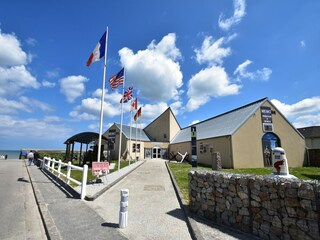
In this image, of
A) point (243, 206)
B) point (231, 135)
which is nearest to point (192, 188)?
point (243, 206)

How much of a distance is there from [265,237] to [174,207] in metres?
3.27

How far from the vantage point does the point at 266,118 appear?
23812mm

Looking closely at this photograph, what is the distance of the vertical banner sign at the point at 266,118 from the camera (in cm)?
2350

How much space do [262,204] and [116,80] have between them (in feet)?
39.6

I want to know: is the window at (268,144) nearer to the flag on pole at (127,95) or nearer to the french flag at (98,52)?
the flag on pole at (127,95)

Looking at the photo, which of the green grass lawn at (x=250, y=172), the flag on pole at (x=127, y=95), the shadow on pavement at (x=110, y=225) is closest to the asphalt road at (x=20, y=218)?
the shadow on pavement at (x=110, y=225)

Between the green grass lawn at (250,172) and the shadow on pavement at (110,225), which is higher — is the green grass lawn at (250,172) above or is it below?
above

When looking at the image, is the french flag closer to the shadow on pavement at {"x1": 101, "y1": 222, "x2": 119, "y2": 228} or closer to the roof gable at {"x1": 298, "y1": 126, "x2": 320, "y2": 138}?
the shadow on pavement at {"x1": 101, "y1": 222, "x2": 119, "y2": 228}

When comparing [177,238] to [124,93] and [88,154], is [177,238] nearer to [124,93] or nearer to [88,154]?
[124,93]

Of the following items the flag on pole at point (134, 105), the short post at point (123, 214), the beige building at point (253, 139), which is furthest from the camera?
the flag on pole at point (134, 105)

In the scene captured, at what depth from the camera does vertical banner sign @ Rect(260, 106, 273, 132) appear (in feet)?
77.1

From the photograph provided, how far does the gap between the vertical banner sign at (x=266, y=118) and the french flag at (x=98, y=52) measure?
19511mm

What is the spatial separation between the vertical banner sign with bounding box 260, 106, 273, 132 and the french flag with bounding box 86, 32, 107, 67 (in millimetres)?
19511

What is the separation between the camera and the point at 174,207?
715 centimetres
